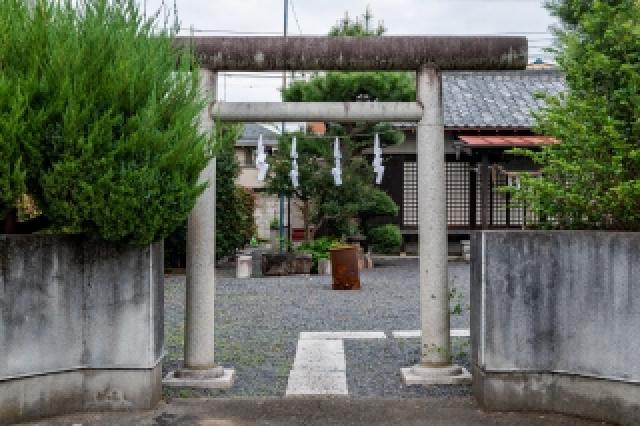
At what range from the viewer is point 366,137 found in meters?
19.0

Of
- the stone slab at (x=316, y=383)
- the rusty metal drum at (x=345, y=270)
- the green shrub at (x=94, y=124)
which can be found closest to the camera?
the green shrub at (x=94, y=124)

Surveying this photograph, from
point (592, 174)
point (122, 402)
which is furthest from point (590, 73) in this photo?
point (122, 402)

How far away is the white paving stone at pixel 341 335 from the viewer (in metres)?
9.38

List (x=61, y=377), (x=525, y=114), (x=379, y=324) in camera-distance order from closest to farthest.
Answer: (x=61, y=377) → (x=379, y=324) → (x=525, y=114)

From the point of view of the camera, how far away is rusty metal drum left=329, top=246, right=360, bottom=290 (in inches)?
573

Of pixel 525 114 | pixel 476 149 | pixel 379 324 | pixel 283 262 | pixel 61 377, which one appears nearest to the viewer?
pixel 61 377

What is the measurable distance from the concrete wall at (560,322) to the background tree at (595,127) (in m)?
0.47

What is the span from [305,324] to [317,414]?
4723mm

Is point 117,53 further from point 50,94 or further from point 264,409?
point 264,409

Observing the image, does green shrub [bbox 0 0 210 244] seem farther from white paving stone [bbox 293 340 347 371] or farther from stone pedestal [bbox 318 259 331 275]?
stone pedestal [bbox 318 259 331 275]

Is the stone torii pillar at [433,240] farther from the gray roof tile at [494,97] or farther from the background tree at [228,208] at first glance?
the gray roof tile at [494,97]

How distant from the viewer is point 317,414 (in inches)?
228

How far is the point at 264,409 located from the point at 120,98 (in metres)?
2.73

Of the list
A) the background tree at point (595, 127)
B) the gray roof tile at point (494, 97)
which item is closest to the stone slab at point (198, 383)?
the background tree at point (595, 127)
